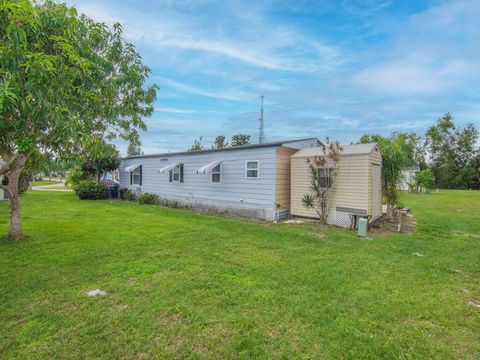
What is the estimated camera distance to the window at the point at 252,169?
34.2 feet

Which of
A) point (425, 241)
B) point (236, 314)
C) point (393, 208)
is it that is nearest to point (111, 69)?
point (236, 314)

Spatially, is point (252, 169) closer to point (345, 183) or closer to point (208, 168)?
point (208, 168)

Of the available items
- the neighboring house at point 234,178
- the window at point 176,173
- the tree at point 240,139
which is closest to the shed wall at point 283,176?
the neighboring house at point 234,178

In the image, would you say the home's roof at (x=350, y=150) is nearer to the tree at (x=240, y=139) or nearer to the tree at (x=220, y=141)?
the tree at (x=240, y=139)

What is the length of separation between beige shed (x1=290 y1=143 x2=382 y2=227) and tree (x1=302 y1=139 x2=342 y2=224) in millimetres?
136

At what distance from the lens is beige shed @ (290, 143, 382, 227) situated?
8.40 m

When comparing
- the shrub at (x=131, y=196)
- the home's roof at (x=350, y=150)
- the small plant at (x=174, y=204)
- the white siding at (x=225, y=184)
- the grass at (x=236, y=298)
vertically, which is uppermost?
the home's roof at (x=350, y=150)

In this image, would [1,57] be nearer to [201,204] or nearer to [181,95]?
[201,204]

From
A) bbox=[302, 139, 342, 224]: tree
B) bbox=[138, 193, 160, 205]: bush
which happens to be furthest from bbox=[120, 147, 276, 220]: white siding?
bbox=[302, 139, 342, 224]: tree

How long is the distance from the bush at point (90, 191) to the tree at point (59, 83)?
34.8 feet

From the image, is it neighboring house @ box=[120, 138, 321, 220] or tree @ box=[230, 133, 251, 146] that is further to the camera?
tree @ box=[230, 133, 251, 146]

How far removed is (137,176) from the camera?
17.2 meters

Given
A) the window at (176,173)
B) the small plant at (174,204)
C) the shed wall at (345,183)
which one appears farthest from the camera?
the window at (176,173)

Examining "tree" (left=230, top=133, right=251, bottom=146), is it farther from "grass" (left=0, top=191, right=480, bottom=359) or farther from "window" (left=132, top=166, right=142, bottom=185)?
"grass" (left=0, top=191, right=480, bottom=359)
